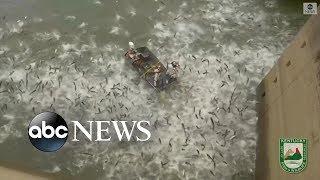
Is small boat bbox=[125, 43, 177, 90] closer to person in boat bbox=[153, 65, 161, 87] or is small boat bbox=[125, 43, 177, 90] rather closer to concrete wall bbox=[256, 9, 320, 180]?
person in boat bbox=[153, 65, 161, 87]

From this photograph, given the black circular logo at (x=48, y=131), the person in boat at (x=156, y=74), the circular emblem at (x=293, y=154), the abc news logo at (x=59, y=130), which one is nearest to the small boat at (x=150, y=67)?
the person in boat at (x=156, y=74)

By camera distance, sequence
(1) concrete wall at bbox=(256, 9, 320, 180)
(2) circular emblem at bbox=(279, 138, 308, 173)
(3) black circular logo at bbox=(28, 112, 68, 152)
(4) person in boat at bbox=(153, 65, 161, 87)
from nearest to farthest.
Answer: (1) concrete wall at bbox=(256, 9, 320, 180), (2) circular emblem at bbox=(279, 138, 308, 173), (3) black circular logo at bbox=(28, 112, 68, 152), (4) person in boat at bbox=(153, 65, 161, 87)

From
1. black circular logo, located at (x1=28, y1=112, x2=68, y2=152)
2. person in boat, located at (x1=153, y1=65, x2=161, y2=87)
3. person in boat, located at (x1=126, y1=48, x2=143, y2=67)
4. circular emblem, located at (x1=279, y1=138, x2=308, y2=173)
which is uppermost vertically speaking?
person in boat, located at (x1=126, y1=48, x2=143, y2=67)

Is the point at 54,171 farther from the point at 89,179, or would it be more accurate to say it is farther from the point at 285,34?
the point at 285,34

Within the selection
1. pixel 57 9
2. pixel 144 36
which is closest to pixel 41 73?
pixel 57 9

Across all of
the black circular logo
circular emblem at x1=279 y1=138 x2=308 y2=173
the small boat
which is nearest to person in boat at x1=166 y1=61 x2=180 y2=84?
the small boat

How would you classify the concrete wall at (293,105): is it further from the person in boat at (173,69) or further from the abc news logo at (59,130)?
the abc news logo at (59,130)

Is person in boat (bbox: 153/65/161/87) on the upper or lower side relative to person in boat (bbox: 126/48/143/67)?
lower

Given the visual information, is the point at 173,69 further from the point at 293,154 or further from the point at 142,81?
the point at 293,154
